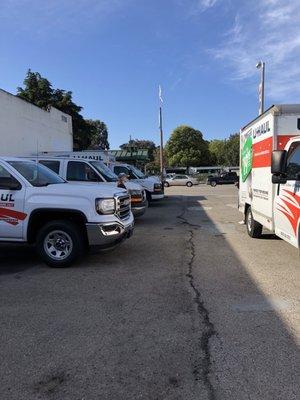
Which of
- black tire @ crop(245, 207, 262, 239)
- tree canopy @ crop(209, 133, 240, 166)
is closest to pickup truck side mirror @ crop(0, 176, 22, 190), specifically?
black tire @ crop(245, 207, 262, 239)

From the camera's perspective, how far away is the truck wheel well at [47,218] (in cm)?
821

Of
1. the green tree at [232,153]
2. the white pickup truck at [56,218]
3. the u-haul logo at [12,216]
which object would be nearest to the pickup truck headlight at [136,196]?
the white pickup truck at [56,218]

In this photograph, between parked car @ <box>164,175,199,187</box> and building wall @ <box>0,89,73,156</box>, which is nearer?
building wall @ <box>0,89,73,156</box>

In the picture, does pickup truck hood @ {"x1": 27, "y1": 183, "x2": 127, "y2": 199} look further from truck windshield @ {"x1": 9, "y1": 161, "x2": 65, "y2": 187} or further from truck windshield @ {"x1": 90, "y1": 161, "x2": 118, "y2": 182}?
truck windshield @ {"x1": 90, "y1": 161, "x2": 118, "y2": 182}

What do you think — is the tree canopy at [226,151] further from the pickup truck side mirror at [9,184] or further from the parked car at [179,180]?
the pickup truck side mirror at [9,184]

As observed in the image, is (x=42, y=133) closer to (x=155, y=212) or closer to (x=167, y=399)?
(x=155, y=212)

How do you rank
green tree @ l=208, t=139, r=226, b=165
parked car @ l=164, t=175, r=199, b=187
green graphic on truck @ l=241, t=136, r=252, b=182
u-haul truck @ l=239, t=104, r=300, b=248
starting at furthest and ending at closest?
green tree @ l=208, t=139, r=226, b=165 < parked car @ l=164, t=175, r=199, b=187 < green graphic on truck @ l=241, t=136, r=252, b=182 < u-haul truck @ l=239, t=104, r=300, b=248

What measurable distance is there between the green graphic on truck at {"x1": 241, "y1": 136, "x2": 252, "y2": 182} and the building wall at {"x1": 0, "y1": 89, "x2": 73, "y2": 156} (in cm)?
826

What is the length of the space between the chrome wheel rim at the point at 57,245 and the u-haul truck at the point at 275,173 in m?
3.71

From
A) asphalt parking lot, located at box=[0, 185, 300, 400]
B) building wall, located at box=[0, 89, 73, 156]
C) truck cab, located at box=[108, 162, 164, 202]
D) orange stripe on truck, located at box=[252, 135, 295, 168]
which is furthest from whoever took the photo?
building wall, located at box=[0, 89, 73, 156]

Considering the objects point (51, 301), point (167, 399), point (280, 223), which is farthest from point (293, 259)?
point (167, 399)

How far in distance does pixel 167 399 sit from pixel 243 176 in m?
9.75

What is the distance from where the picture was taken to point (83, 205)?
816 centimetres

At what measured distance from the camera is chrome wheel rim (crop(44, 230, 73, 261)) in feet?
27.1
